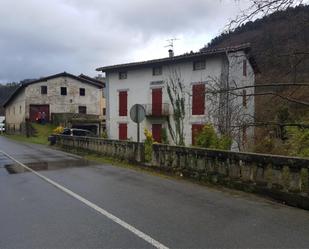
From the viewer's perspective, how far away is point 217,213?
6934 millimetres

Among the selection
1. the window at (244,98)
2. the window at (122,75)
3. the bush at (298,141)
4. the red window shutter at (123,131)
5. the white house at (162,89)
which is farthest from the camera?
the red window shutter at (123,131)

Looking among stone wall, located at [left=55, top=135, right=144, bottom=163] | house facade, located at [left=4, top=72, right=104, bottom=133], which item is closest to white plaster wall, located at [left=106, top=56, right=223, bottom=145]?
stone wall, located at [left=55, top=135, right=144, bottom=163]

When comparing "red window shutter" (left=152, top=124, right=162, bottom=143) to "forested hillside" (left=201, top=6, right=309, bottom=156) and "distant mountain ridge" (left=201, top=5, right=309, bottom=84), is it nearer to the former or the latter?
"forested hillside" (left=201, top=6, right=309, bottom=156)

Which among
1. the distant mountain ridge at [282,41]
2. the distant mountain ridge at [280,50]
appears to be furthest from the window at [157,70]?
the distant mountain ridge at [282,41]

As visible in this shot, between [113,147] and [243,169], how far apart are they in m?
9.24

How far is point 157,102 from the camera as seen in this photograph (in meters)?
35.4

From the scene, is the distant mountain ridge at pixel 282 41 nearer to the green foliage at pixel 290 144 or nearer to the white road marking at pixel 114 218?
the green foliage at pixel 290 144

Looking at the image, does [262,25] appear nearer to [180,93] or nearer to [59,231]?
[59,231]

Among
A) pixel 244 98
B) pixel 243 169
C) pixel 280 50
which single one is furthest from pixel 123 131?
pixel 280 50

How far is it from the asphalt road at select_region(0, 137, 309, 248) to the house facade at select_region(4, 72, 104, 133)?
40.6 meters

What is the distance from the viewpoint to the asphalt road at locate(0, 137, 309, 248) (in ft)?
17.4

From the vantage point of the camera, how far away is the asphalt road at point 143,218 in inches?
209

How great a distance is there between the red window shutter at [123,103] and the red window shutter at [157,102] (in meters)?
3.62

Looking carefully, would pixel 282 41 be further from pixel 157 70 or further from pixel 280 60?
pixel 157 70
